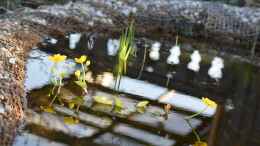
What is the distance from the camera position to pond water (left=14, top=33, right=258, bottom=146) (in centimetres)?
308

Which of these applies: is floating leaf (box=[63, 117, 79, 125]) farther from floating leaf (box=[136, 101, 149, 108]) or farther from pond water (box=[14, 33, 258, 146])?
floating leaf (box=[136, 101, 149, 108])

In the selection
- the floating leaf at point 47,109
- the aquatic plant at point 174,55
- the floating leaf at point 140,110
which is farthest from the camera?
the aquatic plant at point 174,55

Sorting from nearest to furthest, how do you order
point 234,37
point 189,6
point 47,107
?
1. point 47,107
2. point 234,37
3. point 189,6

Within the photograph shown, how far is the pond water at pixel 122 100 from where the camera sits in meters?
3.08

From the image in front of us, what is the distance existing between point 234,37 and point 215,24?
311 mm

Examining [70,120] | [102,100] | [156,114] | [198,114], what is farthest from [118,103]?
[198,114]

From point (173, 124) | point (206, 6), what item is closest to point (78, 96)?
point (173, 124)

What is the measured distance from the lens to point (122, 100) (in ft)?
12.2

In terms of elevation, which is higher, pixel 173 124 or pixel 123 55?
pixel 123 55

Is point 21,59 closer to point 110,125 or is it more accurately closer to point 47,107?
point 47,107

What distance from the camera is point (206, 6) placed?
6.88 meters

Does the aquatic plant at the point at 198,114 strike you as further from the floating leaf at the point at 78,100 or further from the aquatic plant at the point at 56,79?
the aquatic plant at the point at 56,79

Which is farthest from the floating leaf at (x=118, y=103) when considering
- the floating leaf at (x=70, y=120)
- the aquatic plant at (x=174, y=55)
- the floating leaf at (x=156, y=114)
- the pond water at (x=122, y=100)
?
the aquatic plant at (x=174, y=55)

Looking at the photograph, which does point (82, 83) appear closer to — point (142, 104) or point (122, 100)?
point (122, 100)
